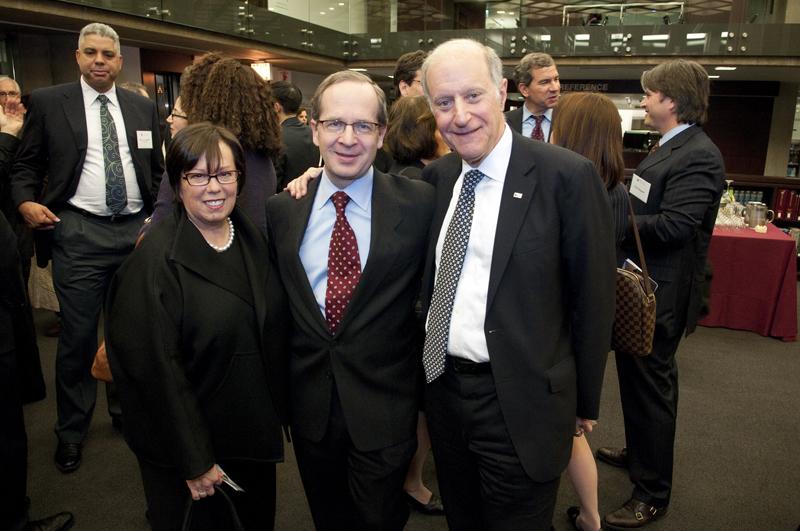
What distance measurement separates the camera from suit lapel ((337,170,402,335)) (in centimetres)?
149

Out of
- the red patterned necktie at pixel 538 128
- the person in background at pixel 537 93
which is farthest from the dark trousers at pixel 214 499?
the red patterned necktie at pixel 538 128

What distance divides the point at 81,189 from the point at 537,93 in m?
2.69

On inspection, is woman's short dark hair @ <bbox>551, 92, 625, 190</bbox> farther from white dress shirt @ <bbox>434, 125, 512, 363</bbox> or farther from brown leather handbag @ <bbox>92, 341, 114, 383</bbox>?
brown leather handbag @ <bbox>92, 341, 114, 383</bbox>

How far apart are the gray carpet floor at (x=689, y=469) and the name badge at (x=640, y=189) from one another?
1.32m

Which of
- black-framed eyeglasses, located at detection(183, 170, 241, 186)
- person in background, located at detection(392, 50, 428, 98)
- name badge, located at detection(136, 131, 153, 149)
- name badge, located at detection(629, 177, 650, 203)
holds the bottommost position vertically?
name badge, located at detection(629, 177, 650, 203)

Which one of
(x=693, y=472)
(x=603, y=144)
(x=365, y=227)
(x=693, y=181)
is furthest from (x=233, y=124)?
(x=693, y=472)

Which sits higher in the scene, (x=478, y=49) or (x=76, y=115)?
(x=478, y=49)

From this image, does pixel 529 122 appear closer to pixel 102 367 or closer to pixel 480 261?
pixel 480 261

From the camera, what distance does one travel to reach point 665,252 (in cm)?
227

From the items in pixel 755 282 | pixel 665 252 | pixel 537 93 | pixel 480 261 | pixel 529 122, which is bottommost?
pixel 755 282

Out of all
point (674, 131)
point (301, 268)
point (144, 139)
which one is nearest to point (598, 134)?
point (674, 131)

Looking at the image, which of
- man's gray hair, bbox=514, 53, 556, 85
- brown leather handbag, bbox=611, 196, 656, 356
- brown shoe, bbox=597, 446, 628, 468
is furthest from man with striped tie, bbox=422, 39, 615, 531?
man's gray hair, bbox=514, 53, 556, 85

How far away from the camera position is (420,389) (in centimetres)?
169

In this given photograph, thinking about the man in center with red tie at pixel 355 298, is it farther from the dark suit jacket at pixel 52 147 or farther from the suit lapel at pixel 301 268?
the dark suit jacket at pixel 52 147
